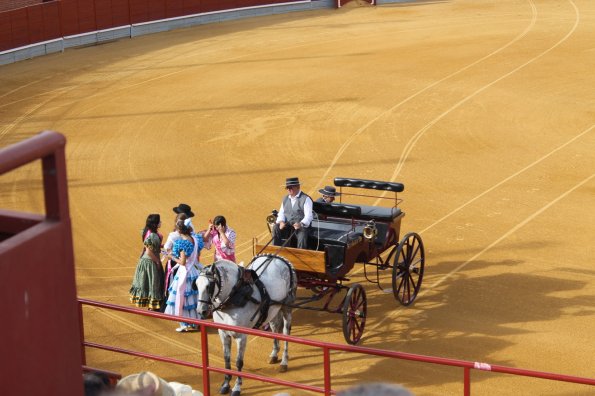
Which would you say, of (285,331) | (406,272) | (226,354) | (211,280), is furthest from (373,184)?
(211,280)

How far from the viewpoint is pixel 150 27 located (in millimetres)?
→ 36156

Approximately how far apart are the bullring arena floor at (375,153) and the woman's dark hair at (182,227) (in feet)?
4.67

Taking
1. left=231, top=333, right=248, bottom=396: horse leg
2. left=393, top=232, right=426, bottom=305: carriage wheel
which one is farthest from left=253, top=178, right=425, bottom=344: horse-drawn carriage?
left=231, top=333, right=248, bottom=396: horse leg

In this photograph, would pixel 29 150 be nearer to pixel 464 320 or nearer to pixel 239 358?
pixel 239 358

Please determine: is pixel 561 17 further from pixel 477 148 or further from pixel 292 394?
pixel 292 394

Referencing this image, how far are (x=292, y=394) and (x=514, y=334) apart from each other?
332 cm

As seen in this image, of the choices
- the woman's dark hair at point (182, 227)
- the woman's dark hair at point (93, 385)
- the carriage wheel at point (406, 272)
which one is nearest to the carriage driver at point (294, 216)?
the woman's dark hair at point (182, 227)

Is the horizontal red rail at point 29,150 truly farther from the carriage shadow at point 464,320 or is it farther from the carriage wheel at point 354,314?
the carriage wheel at point 354,314

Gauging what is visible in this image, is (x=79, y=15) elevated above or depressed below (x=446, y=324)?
above

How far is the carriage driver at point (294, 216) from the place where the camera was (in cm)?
1283

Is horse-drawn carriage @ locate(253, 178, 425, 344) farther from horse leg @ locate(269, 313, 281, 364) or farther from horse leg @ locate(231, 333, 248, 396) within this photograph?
horse leg @ locate(231, 333, 248, 396)

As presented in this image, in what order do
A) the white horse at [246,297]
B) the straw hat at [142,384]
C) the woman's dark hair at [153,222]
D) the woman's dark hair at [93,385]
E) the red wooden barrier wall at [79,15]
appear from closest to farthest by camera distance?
1. the woman's dark hair at [93,385]
2. the straw hat at [142,384]
3. the white horse at [246,297]
4. the woman's dark hair at [153,222]
5. the red wooden barrier wall at [79,15]

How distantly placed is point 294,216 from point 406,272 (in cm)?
202

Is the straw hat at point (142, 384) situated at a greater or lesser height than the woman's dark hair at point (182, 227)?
greater
